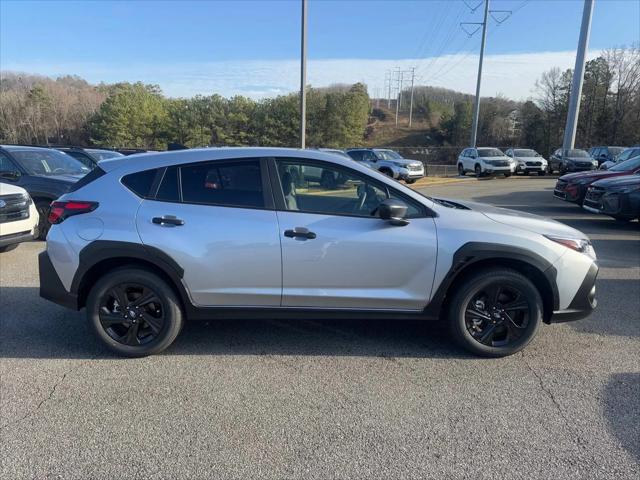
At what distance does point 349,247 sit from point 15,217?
583cm

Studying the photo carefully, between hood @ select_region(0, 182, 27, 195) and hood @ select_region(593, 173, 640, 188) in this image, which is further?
hood @ select_region(593, 173, 640, 188)

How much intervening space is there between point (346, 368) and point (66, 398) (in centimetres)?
206

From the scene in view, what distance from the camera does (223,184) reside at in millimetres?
3779

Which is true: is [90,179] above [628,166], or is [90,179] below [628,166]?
above

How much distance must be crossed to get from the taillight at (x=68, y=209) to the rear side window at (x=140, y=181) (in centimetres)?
31

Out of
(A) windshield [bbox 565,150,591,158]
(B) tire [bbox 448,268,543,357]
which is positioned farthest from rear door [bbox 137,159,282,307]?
(A) windshield [bbox 565,150,591,158]

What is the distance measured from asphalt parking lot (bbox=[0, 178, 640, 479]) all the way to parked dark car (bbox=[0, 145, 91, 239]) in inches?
173

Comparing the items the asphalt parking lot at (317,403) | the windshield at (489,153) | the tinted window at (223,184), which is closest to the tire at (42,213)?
the asphalt parking lot at (317,403)

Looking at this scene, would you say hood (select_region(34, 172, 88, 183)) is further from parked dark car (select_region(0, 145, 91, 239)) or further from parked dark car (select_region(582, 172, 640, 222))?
parked dark car (select_region(582, 172, 640, 222))

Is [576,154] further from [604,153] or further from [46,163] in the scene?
[46,163]

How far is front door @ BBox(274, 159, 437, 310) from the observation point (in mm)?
3619

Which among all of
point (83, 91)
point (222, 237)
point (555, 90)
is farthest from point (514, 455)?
point (83, 91)

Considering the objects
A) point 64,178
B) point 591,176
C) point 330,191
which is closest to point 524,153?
point 591,176

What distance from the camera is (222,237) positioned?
3623 mm
